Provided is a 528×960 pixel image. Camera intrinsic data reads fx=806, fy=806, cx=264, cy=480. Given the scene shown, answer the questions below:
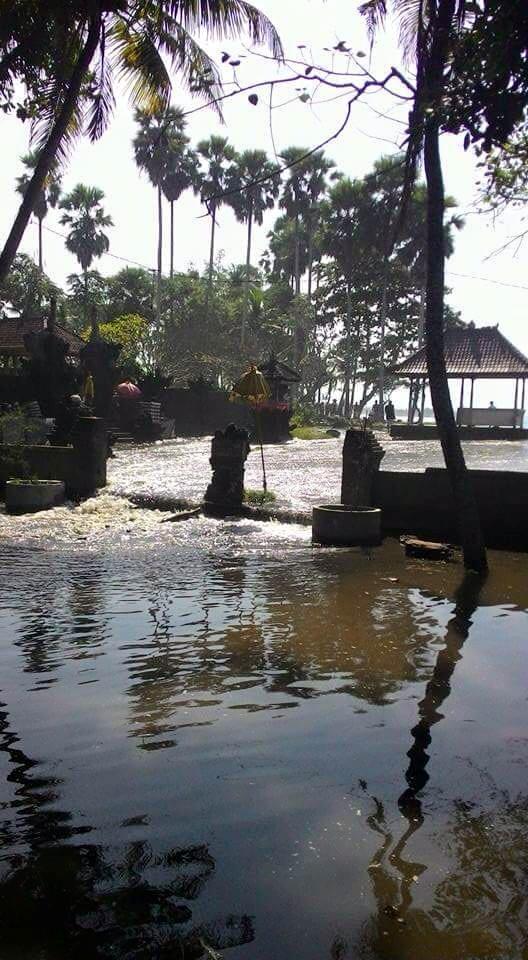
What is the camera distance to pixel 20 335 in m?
29.9

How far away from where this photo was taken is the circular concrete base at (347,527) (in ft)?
→ 39.3

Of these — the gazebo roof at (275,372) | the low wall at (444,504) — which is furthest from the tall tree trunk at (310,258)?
the low wall at (444,504)

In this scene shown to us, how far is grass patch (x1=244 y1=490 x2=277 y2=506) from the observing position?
15039mm

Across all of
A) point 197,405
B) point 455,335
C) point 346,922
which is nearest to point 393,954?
point 346,922

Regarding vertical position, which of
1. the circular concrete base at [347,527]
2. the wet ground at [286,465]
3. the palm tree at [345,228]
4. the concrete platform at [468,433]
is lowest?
the circular concrete base at [347,527]

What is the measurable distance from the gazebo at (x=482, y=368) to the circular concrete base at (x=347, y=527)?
21901 mm

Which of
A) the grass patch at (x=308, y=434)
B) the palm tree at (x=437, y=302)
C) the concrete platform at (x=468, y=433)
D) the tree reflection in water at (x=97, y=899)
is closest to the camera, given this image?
the tree reflection in water at (x=97, y=899)

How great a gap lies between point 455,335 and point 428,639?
32.0 meters

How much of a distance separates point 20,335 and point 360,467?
67.4 ft

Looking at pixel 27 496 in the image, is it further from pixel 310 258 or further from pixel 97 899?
pixel 310 258

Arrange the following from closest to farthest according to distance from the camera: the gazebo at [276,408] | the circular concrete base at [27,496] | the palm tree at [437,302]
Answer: the palm tree at [437,302], the circular concrete base at [27,496], the gazebo at [276,408]

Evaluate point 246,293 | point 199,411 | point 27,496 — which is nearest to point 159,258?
point 246,293

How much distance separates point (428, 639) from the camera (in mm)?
6746

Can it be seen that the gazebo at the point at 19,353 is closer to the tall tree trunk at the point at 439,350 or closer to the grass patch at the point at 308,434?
the grass patch at the point at 308,434
